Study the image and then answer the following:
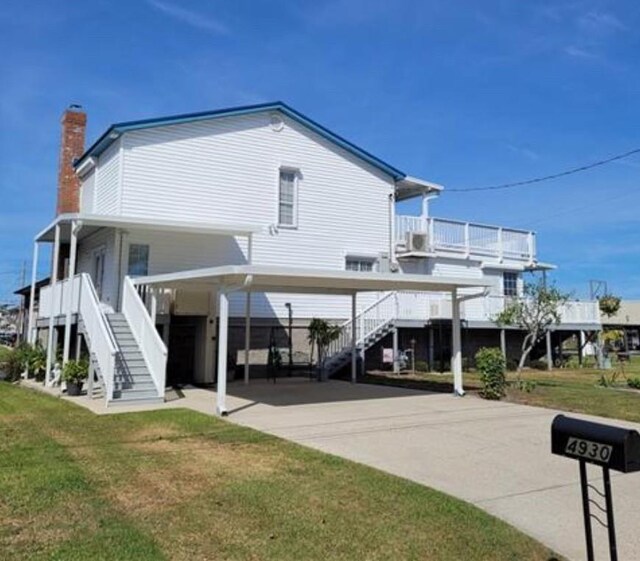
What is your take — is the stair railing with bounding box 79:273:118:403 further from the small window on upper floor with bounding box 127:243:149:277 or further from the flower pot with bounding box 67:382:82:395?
the small window on upper floor with bounding box 127:243:149:277

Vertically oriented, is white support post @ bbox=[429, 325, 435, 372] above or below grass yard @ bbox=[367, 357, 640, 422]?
above

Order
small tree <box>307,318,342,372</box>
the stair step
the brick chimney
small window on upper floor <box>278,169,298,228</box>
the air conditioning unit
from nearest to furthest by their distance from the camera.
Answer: the stair step
small tree <box>307,318,342,372</box>
small window on upper floor <box>278,169,298,228</box>
the brick chimney
the air conditioning unit

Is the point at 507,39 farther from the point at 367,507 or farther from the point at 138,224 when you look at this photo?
the point at 367,507

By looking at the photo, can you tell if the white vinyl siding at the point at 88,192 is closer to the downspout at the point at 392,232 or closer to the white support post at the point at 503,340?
the downspout at the point at 392,232

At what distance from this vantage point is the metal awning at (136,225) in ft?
47.2

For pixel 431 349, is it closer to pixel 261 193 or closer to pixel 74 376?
pixel 261 193

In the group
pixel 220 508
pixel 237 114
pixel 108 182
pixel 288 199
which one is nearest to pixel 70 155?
pixel 108 182

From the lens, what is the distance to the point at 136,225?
48.6ft

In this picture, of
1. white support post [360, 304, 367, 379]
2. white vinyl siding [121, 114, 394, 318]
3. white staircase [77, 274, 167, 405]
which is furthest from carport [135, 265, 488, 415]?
white support post [360, 304, 367, 379]

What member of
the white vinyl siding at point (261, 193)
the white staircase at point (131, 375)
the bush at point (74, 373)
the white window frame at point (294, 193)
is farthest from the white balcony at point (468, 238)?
the bush at point (74, 373)

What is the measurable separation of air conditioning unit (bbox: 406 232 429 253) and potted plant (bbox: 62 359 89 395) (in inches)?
491

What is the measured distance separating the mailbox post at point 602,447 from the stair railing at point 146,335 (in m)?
10.0

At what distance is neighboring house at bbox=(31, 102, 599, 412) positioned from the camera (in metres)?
14.4

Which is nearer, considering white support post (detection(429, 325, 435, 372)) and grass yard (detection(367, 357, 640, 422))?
grass yard (detection(367, 357, 640, 422))
